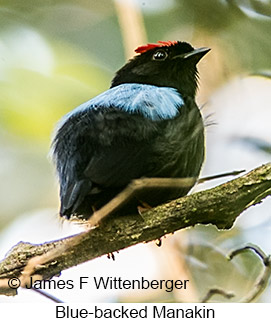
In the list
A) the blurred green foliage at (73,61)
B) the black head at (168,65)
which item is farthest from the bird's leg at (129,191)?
the black head at (168,65)

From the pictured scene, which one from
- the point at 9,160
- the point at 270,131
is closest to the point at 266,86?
the point at 270,131

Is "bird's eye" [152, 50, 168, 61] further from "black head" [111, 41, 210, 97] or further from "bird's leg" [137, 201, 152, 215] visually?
"bird's leg" [137, 201, 152, 215]

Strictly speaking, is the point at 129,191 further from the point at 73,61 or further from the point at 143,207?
the point at 73,61

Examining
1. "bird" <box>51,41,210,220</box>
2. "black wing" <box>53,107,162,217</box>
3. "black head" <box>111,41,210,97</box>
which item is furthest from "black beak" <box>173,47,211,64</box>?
"black wing" <box>53,107,162,217</box>

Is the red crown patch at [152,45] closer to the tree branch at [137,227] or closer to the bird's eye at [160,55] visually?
the bird's eye at [160,55]

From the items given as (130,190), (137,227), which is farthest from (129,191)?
(137,227)

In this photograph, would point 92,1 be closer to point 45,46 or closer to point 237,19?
point 45,46
